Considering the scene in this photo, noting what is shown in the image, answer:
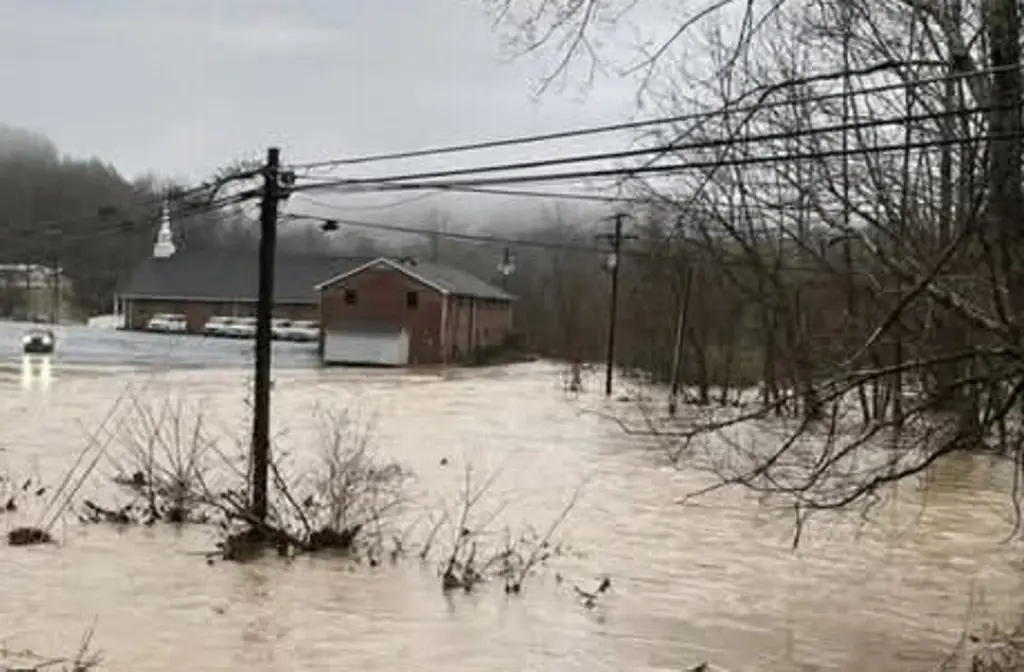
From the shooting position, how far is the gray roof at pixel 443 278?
3044 inches

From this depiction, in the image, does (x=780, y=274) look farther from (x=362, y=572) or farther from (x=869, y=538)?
(x=362, y=572)

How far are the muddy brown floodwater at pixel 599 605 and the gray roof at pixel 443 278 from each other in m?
52.4

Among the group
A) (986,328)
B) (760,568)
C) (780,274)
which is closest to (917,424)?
(986,328)

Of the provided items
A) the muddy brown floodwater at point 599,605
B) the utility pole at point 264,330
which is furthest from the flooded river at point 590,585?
the utility pole at point 264,330

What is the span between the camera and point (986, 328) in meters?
11.4

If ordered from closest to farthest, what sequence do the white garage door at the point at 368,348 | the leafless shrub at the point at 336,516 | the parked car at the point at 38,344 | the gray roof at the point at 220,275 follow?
the leafless shrub at the point at 336,516 < the parked car at the point at 38,344 < the white garage door at the point at 368,348 < the gray roof at the point at 220,275

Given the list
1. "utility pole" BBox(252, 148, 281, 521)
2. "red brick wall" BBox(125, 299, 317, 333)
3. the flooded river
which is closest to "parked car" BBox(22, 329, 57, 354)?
"red brick wall" BBox(125, 299, 317, 333)

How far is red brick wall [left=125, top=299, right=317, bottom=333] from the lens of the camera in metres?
96.4

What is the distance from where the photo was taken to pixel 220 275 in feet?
322

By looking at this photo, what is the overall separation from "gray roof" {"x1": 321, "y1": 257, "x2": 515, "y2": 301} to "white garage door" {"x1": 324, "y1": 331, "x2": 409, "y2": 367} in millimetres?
3516

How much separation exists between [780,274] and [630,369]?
1308 inches

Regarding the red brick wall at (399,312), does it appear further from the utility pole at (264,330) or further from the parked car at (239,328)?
the utility pole at (264,330)

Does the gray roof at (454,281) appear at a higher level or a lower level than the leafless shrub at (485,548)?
higher

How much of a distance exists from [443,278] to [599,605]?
66633 millimetres
